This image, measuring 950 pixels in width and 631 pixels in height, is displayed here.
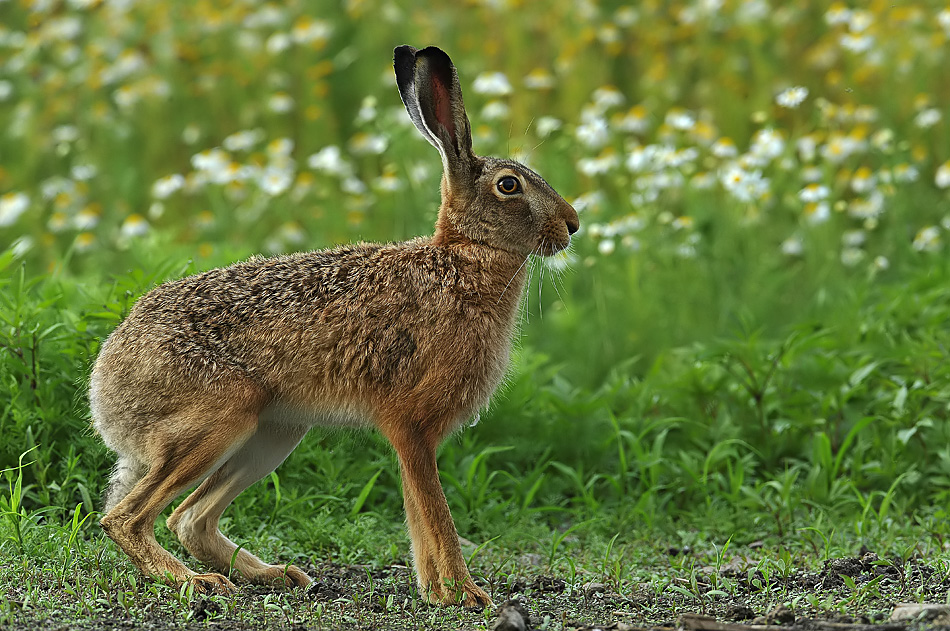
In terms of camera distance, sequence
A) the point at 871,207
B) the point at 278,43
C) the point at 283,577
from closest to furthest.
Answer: the point at 283,577 → the point at 871,207 → the point at 278,43

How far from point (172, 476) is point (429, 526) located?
105 cm

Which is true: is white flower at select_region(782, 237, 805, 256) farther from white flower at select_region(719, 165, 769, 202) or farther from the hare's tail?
the hare's tail

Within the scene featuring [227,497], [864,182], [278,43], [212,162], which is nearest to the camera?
[227,497]

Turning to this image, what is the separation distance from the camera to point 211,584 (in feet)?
14.5

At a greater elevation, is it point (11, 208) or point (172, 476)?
point (11, 208)

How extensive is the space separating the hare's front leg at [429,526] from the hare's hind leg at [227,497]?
22.4 inches

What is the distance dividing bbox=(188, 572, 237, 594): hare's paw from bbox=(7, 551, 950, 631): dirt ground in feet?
0.22

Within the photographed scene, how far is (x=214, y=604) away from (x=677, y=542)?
2405mm

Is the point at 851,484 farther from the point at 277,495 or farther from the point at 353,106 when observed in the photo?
the point at 353,106

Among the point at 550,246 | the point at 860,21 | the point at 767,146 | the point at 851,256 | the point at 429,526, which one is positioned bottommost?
the point at 429,526

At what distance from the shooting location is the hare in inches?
176

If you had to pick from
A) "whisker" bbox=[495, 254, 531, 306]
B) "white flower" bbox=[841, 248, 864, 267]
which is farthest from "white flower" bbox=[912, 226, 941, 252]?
"whisker" bbox=[495, 254, 531, 306]

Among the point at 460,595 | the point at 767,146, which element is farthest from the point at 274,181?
the point at 460,595

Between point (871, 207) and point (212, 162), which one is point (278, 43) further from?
point (871, 207)
